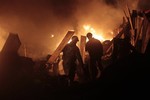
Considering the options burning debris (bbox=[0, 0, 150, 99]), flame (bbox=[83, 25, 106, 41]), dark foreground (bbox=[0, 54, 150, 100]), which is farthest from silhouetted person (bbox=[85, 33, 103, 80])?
flame (bbox=[83, 25, 106, 41])

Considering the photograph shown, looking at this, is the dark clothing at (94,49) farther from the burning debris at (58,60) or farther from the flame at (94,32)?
the flame at (94,32)

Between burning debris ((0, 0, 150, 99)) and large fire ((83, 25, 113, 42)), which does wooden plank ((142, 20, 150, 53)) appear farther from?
large fire ((83, 25, 113, 42))

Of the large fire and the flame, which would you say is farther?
the flame

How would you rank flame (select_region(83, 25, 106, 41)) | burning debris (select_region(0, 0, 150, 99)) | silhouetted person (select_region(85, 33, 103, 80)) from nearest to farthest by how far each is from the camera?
burning debris (select_region(0, 0, 150, 99)) → silhouetted person (select_region(85, 33, 103, 80)) → flame (select_region(83, 25, 106, 41))

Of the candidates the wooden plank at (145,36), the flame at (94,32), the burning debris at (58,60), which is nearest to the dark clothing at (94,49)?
the burning debris at (58,60)

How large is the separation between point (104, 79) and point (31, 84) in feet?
7.00

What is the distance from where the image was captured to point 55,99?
8641mm

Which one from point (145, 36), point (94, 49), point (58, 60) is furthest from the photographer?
point (58, 60)

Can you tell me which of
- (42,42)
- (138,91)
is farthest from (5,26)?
(138,91)

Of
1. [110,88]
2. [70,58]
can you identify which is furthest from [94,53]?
[110,88]

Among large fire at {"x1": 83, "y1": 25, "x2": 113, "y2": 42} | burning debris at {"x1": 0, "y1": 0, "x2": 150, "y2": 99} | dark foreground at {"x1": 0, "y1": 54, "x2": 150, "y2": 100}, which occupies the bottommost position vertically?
dark foreground at {"x1": 0, "y1": 54, "x2": 150, "y2": 100}

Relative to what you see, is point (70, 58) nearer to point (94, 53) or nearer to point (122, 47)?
point (94, 53)

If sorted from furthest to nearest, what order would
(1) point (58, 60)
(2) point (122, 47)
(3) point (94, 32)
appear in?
(3) point (94, 32) < (1) point (58, 60) < (2) point (122, 47)

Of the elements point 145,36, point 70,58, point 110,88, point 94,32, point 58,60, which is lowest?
point 110,88
